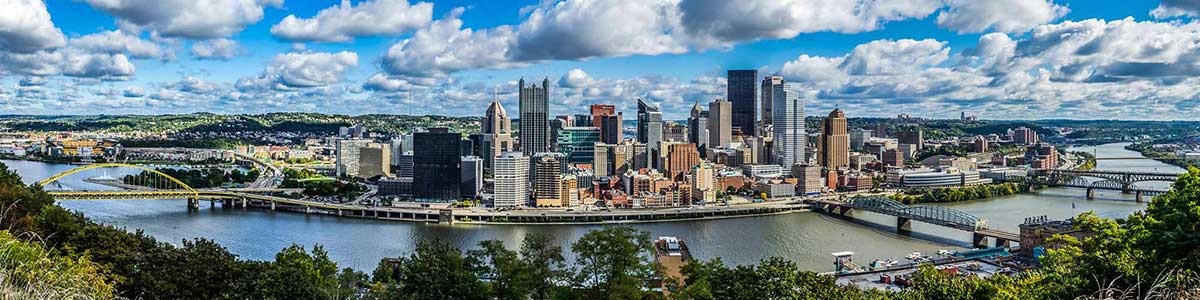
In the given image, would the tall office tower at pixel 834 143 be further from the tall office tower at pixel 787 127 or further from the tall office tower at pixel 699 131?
the tall office tower at pixel 699 131

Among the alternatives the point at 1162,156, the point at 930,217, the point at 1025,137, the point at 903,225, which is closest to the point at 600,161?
the point at 903,225

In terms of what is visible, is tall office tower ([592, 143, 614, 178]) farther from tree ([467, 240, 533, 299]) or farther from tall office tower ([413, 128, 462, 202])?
tree ([467, 240, 533, 299])

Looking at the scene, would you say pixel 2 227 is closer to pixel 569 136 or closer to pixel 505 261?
pixel 505 261

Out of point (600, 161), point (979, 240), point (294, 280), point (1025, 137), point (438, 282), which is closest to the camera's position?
point (294, 280)

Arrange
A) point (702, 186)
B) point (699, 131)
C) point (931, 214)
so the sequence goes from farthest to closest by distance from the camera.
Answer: point (699, 131) < point (702, 186) < point (931, 214)

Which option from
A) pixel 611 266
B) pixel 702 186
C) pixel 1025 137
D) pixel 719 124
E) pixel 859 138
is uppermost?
pixel 719 124

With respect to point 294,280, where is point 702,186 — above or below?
below

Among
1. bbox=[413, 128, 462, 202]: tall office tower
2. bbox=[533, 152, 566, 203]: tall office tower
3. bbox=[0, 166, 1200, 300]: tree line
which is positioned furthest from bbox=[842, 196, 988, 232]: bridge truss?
bbox=[413, 128, 462, 202]: tall office tower

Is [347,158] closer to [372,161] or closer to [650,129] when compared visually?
[372,161]
